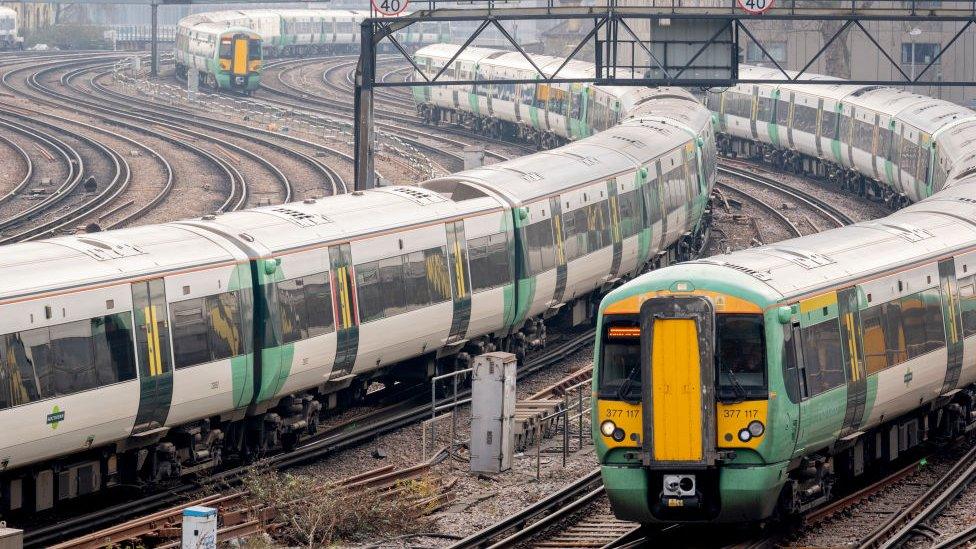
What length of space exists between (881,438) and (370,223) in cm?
707

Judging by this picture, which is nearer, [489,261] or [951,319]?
[951,319]

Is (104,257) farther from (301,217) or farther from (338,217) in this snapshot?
(338,217)

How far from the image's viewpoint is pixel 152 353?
58.2 ft

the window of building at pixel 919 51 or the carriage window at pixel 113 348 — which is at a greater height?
the window of building at pixel 919 51

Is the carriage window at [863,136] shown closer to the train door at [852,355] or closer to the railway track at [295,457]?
the railway track at [295,457]

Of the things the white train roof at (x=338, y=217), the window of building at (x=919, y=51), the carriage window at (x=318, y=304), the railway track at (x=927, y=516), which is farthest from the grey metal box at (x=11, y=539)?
the window of building at (x=919, y=51)

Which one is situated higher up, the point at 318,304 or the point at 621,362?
the point at 621,362

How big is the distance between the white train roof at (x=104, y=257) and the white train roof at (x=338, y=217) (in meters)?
0.64

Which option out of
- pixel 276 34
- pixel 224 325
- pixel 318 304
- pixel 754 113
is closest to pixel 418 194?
pixel 318 304

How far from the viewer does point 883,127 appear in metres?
45.3

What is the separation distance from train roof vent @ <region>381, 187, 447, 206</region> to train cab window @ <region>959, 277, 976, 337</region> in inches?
298

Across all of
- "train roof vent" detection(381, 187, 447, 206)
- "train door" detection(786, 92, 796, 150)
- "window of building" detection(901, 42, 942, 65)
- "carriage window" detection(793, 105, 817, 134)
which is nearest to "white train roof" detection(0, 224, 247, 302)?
"train roof vent" detection(381, 187, 447, 206)

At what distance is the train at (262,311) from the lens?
54.9 feet

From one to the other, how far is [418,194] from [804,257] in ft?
26.7
